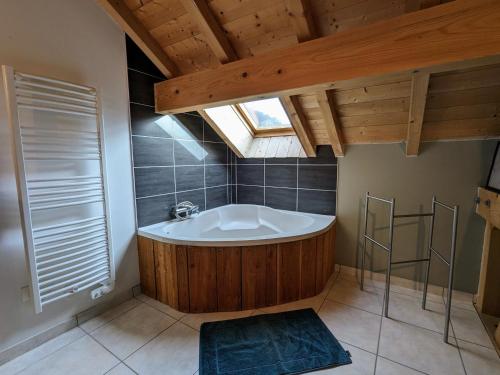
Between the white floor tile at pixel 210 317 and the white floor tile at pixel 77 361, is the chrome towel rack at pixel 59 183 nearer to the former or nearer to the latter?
the white floor tile at pixel 77 361

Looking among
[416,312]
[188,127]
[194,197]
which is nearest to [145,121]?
[188,127]

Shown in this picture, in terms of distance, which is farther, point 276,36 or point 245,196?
point 245,196

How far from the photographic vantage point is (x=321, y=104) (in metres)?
2.00

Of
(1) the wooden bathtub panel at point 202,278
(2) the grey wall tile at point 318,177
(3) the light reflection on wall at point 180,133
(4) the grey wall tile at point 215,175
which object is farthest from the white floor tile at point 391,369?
(3) the light reflection on wall at point 180,133

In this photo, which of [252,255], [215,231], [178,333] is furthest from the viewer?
[215,231]

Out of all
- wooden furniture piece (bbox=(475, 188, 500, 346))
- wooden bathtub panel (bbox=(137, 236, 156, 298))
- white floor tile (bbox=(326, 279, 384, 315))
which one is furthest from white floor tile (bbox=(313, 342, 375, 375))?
wooden bathtub panel (bbox=(137, 236, 156, 298))

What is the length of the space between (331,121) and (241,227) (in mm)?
1767

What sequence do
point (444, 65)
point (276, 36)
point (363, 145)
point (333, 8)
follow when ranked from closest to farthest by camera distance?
1. point (444, 65)
2. point (333, 8)
3. point (276, 36)
4. point (363, 145)

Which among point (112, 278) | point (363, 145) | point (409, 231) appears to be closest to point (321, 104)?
point (363, 145)

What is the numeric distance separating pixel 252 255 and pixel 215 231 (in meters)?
1.14

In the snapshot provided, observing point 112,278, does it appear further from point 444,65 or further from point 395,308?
point 444,65

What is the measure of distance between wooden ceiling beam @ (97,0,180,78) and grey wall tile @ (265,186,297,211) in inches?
69.9

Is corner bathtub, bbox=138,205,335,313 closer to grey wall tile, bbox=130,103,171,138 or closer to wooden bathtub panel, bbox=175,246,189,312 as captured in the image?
wooden bathtub panel, bbox=175,246,189,312

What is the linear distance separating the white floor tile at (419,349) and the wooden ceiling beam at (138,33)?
A: 2.77 m
